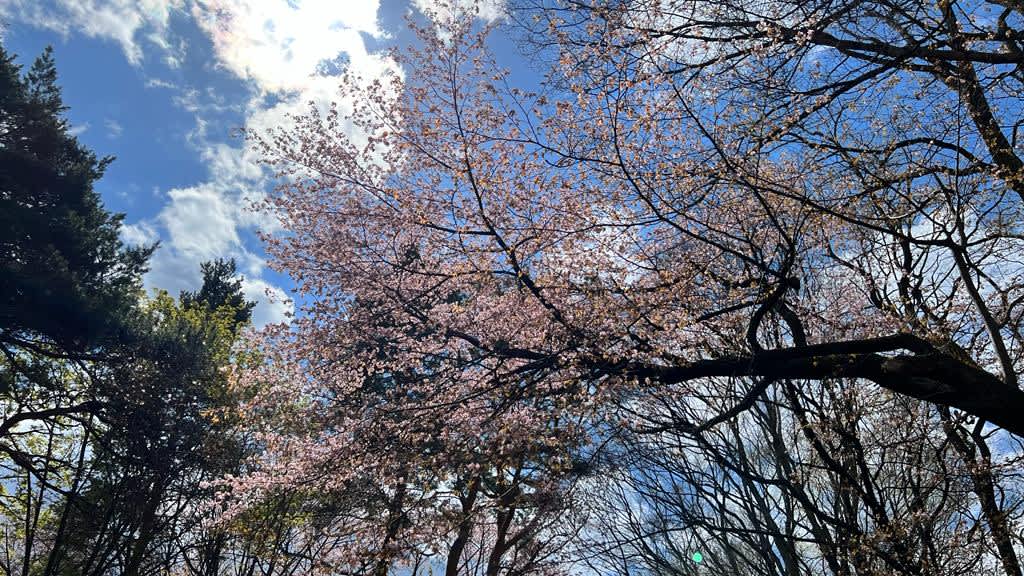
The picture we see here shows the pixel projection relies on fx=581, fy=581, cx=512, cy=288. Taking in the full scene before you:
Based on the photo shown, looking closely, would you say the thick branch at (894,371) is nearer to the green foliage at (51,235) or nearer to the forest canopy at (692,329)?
the forest canopy at (692,329)

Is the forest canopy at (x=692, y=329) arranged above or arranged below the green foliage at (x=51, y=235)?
below

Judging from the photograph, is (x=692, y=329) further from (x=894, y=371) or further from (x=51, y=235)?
(x=51, y=235)

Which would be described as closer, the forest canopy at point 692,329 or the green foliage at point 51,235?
the forest canopy at point 692,329

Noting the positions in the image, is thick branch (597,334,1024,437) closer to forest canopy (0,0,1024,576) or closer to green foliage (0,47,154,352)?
forest canopy (0,0,1024,576)

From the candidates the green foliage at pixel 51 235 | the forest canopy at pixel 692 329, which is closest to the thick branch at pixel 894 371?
the forest canopy at pixel 692 329

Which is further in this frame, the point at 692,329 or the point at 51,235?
the point at 51,235

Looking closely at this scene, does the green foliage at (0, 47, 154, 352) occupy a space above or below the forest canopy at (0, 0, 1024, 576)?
above

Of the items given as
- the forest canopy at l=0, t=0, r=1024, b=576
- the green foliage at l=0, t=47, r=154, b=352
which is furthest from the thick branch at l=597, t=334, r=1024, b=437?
the green foliage at l=0, t=47, r=154, b=352

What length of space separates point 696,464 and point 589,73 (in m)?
4.27

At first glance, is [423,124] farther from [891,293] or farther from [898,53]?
[891,293]

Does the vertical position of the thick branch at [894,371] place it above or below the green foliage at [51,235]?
below

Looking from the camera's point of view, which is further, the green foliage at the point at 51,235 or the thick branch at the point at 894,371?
the green foliage at the point at 51,235

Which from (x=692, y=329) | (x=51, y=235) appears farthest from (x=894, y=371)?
(x=51, y=235)

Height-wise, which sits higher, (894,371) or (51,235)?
(51,235)
